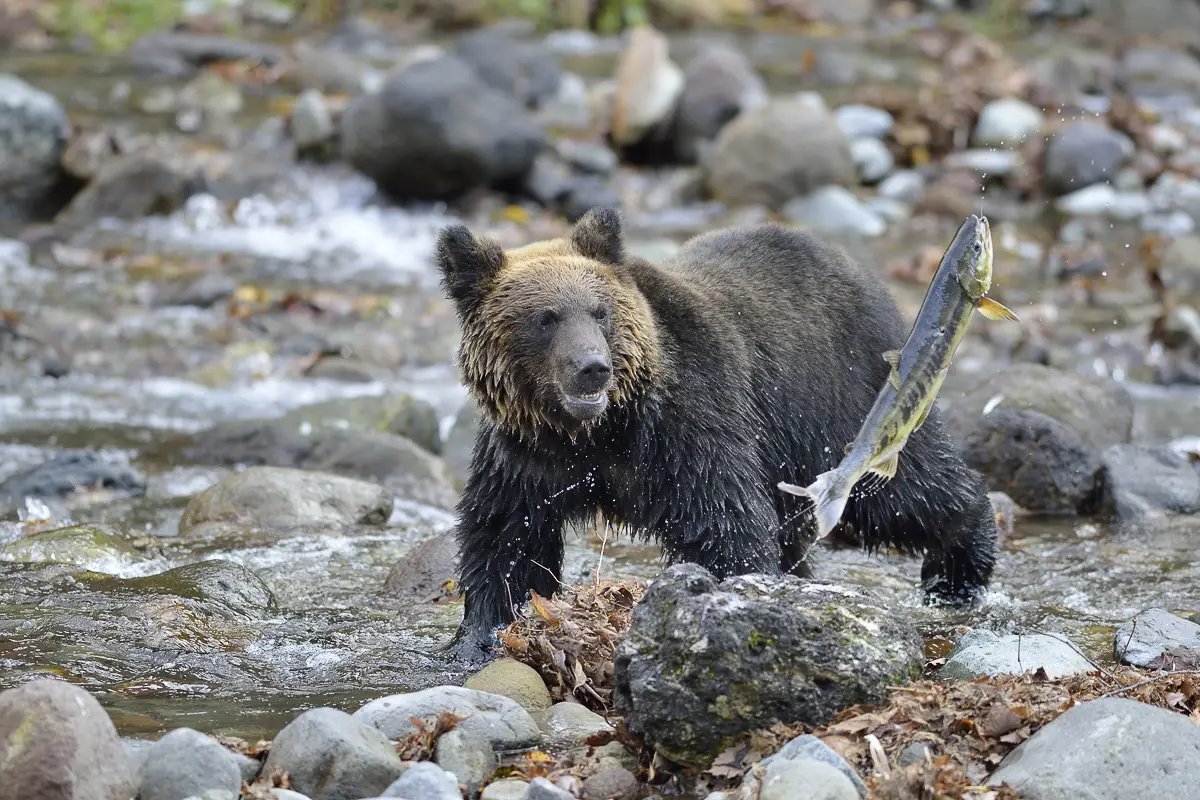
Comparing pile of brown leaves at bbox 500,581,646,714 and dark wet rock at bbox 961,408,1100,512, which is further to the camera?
dark wet rock at bbox 961,408,1100,512

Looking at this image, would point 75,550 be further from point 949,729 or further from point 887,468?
point 949,729

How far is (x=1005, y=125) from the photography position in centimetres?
2106

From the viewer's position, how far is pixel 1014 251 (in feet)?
57.4

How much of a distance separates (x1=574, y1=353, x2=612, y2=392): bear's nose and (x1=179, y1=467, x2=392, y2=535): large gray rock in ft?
11.9

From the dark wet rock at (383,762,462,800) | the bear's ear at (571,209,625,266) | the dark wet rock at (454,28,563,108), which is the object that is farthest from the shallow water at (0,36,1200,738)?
the dark wet rock at (454,28,563,108)

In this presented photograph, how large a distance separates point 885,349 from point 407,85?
40.1 ft

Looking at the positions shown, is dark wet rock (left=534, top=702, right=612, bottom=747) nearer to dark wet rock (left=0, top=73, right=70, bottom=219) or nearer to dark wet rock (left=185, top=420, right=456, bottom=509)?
dark wet rock (left=185, top=420, right=456, bottom=509)

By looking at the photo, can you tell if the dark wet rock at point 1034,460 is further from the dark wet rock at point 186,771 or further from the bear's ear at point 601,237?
the dark wet rock at point 186,771

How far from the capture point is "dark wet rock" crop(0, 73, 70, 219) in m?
18.3

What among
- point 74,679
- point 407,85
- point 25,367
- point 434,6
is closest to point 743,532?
point 74,679

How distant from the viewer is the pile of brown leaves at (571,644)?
6.17 m

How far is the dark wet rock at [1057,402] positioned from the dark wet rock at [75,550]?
531cm

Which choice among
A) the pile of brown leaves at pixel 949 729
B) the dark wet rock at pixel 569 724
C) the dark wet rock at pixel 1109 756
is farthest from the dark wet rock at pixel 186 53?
the dark wet rock at pixel 1109 756

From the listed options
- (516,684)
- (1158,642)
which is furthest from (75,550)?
(1158,642)
